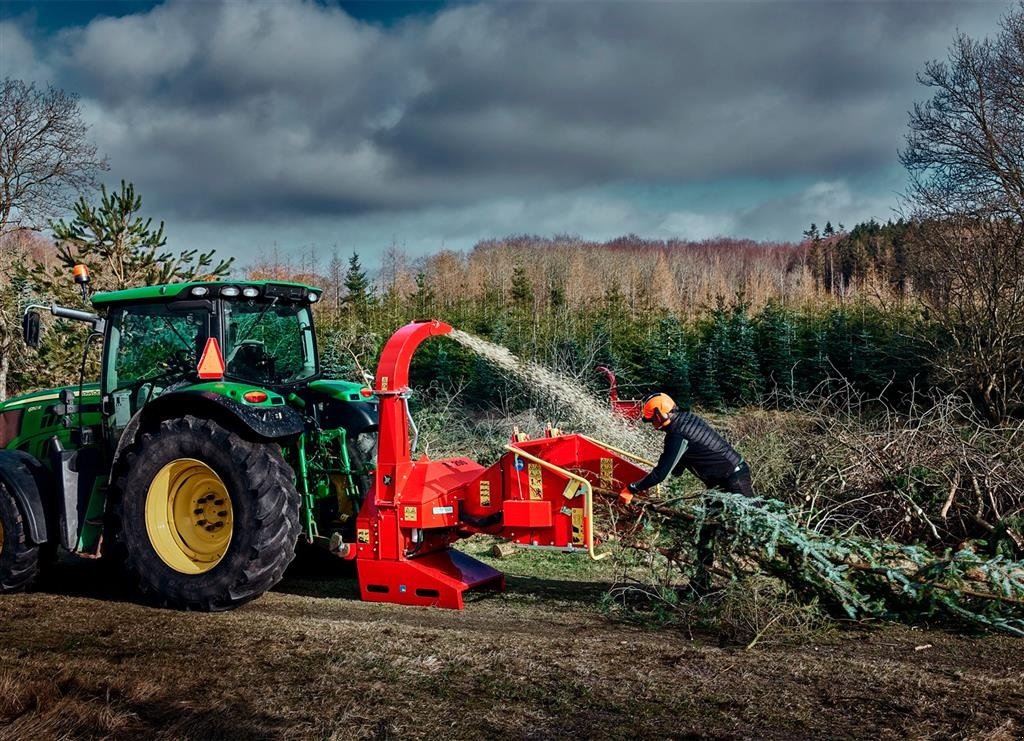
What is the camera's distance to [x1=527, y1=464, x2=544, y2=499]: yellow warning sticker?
5.86 m

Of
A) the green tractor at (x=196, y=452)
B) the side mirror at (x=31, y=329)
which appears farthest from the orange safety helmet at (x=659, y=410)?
the side mirror at (x=31, y=329)

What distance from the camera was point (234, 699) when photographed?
14.2 feet

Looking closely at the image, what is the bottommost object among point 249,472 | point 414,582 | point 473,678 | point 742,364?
point 473,678

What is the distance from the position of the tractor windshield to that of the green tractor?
12mm

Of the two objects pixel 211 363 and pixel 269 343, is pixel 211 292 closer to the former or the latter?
pixel 211 363

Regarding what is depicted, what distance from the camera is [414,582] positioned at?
243 inches

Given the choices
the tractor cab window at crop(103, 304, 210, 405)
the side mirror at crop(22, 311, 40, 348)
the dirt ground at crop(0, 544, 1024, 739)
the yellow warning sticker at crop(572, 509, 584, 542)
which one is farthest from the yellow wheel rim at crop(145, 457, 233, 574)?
the yellow warning sticker at crop(572, 509, 584, 542)

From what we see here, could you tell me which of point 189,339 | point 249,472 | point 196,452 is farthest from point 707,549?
point 189,339

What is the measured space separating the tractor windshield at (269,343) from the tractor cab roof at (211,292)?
0.34ft

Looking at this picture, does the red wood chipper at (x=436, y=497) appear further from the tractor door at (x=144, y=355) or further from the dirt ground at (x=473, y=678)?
the tractor door at (x=144, y=355)

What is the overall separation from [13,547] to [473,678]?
415 centimetres

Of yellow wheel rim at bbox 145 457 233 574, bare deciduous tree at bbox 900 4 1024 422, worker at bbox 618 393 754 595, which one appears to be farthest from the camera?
bare deciduous tree at bbox 900 4 1024 422

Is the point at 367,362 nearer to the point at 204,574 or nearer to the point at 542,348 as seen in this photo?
the point at 542,348

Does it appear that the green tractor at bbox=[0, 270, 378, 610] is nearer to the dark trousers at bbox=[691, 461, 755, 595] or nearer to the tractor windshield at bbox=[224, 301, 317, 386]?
the tractor windshield at bbox=[224, 301, 317, 386]
